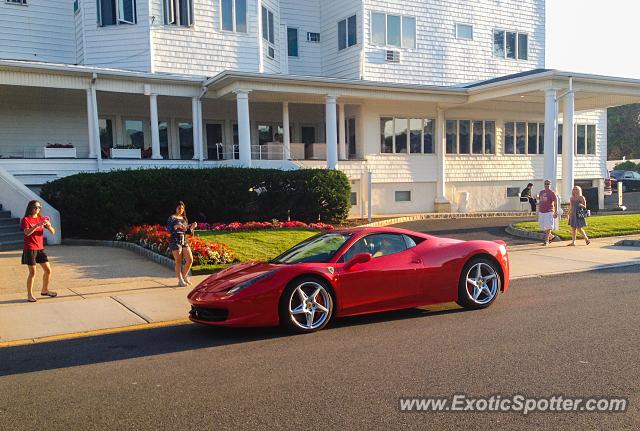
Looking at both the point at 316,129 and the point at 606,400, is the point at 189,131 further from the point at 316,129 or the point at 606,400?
the point at 606,400

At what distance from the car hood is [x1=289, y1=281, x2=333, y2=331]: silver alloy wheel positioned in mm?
483

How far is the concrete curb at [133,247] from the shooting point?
11.9 m

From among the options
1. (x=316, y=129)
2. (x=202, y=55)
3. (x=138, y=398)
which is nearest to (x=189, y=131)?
(x=202, y=55)

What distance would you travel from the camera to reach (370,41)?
81.1 ft

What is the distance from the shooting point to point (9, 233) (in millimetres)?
14594

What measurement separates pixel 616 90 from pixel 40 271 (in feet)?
68.3

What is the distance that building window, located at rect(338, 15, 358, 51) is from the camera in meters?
25.1

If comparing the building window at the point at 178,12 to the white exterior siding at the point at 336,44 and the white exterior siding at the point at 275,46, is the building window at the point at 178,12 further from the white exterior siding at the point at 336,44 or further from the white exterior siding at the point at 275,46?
the white exterior siding at the point at 336,44

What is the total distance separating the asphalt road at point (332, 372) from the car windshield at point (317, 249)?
0.93 meters

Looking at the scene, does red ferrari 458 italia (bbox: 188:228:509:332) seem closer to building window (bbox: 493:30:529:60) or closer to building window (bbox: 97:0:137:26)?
building window (bbox: 97:0:137:26)

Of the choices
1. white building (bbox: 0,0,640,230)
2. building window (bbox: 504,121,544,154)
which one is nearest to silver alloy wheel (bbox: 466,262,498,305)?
white building (bbox: 0,0,640,230)

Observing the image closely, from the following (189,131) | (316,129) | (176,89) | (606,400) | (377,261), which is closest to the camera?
(606,400)

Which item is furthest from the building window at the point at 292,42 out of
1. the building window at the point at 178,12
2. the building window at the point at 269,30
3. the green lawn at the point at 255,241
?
the green lawn at the point at 255,241
